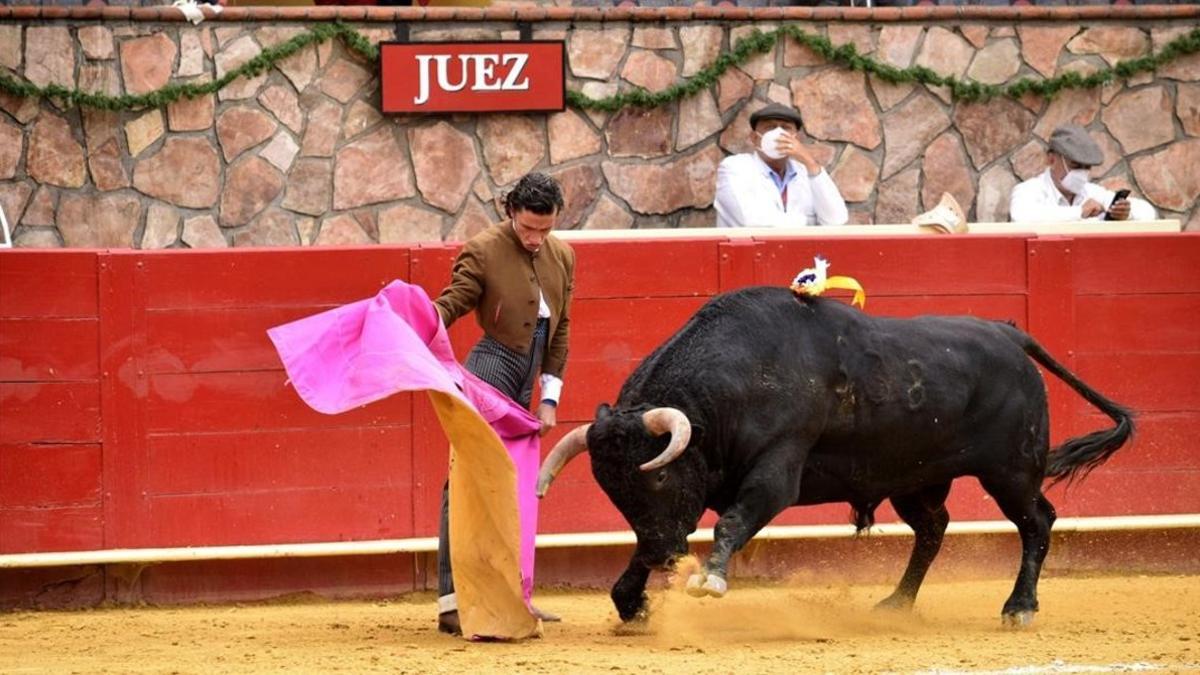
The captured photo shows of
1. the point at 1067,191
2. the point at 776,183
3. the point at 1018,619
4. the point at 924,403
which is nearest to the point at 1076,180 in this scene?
the point at 1067,191

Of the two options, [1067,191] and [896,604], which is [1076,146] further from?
[896,604]

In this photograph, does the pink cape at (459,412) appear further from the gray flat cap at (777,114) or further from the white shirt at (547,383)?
the gray flat cap at (777,114)

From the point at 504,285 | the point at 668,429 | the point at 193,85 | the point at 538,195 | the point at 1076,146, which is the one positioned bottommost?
the point at 668,429

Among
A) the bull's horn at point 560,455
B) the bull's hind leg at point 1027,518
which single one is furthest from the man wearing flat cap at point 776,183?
the bull's horn at point 560,455

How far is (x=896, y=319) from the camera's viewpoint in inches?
281

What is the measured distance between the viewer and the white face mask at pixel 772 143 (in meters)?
9.27

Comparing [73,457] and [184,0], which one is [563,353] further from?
[184,0]

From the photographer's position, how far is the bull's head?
20.7 feet

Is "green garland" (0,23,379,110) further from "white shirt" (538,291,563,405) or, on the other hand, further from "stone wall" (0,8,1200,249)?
"white shirt" (538,291,563,405)

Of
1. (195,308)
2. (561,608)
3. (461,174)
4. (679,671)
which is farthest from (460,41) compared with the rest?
(679,671)

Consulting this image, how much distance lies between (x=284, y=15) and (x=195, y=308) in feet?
Result: 7.47

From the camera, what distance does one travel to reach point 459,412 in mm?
6449

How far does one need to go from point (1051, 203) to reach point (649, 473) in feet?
12.8

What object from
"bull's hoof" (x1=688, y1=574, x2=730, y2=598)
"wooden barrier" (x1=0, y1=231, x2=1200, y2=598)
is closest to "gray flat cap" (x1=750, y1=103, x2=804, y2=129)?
"wooden barrier" (x1=0, y1=231, x2=1200, y2=598)
